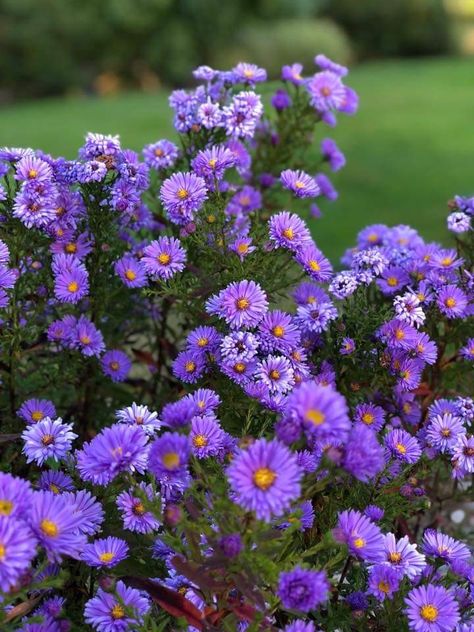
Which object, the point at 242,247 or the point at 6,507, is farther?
the point at 242,247

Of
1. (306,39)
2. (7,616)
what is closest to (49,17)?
(306,39)

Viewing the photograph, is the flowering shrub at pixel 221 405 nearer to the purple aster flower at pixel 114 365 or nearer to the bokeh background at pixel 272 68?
the purple aster flower at pixel 114 365

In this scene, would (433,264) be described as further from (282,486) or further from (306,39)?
(306,39)

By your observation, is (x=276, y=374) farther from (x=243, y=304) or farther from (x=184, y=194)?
(x=184, y=194)

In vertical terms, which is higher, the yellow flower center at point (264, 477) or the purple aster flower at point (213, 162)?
the purple aster flower at point (213, 162)

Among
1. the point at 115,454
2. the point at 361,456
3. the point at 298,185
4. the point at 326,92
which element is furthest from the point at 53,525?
the point at 326,92

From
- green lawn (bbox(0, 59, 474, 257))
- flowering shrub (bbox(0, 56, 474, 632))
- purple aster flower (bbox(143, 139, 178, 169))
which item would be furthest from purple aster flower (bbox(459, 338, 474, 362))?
green lawn (bbox(0, 59, 474, 257))

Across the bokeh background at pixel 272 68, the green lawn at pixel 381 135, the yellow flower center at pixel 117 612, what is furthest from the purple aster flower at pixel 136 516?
the bokeh background at pixel 272 68

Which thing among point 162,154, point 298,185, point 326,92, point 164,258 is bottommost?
point 164,258
